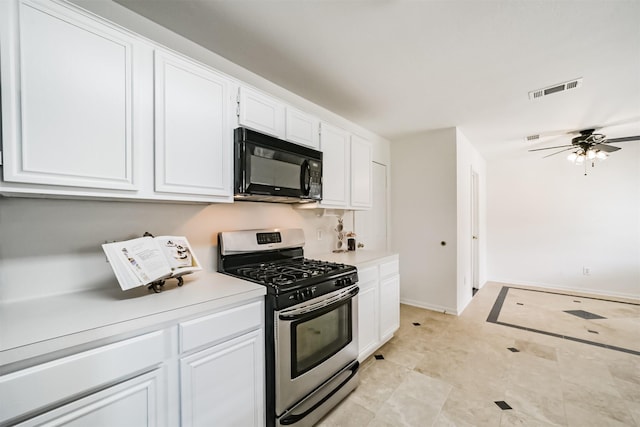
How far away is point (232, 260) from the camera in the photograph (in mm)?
1975

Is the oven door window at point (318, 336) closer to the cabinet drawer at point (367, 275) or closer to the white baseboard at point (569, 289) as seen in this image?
the cabinet drawer at point (367, 275)

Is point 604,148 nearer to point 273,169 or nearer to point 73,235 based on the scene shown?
point 273,169

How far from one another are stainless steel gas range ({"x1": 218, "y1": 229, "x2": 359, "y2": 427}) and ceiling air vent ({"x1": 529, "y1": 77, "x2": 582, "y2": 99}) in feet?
8.46

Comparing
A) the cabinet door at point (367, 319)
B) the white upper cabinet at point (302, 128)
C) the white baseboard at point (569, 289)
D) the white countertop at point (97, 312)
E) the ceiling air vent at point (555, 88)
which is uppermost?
the ceiling air vent at point (555, 88)

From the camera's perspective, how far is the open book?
4.12 ft

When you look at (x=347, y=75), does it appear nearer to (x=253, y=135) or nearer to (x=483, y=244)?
(x=253, y=135)

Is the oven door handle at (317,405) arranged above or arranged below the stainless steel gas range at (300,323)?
below

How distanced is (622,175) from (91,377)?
23.0ft

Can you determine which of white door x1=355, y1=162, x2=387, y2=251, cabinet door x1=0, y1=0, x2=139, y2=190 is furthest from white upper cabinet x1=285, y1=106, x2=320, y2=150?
white door x1=355, y1=162, x2=387, y2=251

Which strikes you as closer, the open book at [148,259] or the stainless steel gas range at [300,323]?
the open book at [148,259]

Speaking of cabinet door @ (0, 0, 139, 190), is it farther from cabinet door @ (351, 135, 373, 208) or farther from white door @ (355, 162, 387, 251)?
white door @ (355, 162, 387, 251)

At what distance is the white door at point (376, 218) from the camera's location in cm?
369

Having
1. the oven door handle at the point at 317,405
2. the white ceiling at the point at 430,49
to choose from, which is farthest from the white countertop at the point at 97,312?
the white ceiling at the point at 430,49

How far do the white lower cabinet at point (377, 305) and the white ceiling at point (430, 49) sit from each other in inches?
69.4
